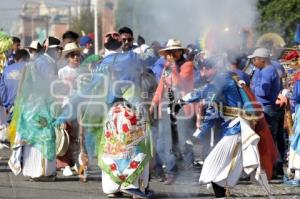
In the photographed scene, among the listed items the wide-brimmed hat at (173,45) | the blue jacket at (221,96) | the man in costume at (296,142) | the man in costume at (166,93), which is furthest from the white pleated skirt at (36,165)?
the man in costume at (296,142)

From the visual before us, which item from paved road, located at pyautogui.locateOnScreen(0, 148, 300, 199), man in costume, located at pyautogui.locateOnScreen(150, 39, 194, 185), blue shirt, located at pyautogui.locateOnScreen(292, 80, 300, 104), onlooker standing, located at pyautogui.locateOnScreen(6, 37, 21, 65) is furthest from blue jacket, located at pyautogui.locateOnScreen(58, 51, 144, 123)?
onlooker standing, located at pyautogui.locateOnScreen(6, 37, 21, 65)

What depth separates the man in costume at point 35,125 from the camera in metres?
12.2

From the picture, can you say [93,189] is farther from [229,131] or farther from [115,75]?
[229,131]

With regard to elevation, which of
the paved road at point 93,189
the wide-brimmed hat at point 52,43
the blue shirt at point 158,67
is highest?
the wide-brimmed hat at point 52,43

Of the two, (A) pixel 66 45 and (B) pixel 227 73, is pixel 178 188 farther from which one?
(A) pixel 66 45

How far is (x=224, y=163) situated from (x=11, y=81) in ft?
15.2

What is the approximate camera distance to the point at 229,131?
10156 mm

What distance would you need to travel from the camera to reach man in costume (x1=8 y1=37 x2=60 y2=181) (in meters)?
12.2

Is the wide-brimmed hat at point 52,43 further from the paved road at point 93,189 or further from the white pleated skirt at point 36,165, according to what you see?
the paved road at point 93,189

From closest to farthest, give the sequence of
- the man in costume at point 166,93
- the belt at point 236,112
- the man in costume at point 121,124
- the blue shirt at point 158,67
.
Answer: the belt at point 236,112 → the man in costume at point 121,124 → the man in costume at point 166,93 → the blue shirt at point 158,67

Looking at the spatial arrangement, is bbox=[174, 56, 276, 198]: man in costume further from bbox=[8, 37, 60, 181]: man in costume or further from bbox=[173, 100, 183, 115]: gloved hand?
bbox=[8, 37, 60, 181]: man in costume

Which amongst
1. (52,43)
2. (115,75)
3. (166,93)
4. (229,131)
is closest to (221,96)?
(229,131)

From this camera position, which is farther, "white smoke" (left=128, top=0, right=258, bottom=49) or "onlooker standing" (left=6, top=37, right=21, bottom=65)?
"onlooker standing" (left=6, top=37, right=21, bottom=65)

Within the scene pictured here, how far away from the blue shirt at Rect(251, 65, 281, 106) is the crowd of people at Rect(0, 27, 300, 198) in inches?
0.5
